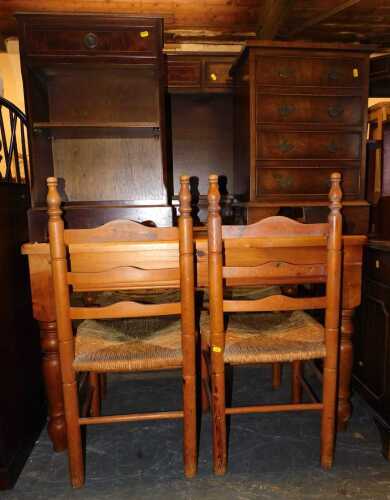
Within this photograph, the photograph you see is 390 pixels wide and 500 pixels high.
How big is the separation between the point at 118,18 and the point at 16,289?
139 centimetres

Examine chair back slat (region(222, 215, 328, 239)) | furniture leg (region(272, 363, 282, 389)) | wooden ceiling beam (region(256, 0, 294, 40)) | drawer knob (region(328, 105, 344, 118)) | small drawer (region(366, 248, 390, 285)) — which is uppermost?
wooden ceiling beam (region(256, 0, 294, 40))

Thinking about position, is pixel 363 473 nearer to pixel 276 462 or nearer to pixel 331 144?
pixel 276 462

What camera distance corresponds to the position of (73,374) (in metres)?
1.28

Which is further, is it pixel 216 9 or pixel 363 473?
pixel 216 9

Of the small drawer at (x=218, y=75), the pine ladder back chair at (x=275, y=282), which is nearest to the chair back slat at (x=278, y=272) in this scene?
the pine ladder back chair at (x=275, y=282)

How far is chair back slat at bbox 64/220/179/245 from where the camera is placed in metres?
1.24

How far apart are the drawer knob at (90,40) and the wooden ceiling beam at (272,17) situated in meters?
1.48

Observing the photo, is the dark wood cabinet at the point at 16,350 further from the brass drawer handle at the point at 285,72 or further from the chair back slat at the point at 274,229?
the brass drawer handle at the point at 285,72

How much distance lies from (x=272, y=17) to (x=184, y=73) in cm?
95

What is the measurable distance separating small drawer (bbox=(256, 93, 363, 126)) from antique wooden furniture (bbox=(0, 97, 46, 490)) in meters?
1.34

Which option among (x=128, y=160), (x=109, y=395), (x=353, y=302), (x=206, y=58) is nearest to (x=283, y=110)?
(x=206, y=58)

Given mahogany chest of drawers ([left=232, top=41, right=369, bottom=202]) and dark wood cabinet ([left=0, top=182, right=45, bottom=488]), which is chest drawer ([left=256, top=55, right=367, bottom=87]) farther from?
dark wood cabinet ([left=0, top=182, right=45, bottom=488])

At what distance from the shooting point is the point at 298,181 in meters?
2.16

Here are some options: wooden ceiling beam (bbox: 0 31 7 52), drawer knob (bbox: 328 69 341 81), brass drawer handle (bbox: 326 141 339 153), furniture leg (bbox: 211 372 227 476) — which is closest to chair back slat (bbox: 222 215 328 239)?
furniture leg (bbox: 211 372 227 476)
